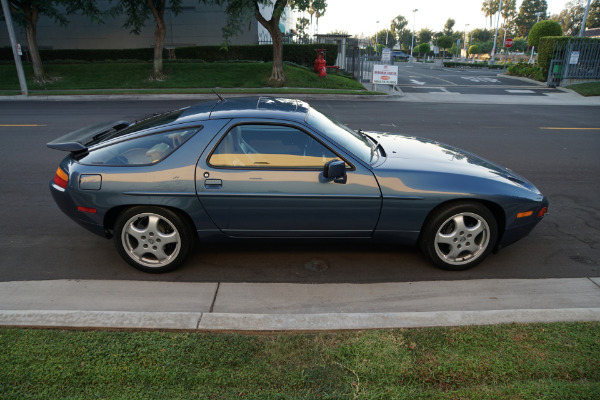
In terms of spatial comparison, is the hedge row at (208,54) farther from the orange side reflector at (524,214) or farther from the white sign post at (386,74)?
the orange side reflector at (524,214)

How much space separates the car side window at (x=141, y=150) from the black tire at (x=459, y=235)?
2263 millimetres

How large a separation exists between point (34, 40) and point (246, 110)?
22.1 metres

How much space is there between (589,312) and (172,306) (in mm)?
3094

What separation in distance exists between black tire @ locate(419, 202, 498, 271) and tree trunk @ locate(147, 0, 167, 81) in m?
20.3

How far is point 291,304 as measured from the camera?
3525 millimetres

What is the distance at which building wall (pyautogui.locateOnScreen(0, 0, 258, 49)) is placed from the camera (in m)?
30.5

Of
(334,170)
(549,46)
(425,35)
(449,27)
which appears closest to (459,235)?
(334,170)

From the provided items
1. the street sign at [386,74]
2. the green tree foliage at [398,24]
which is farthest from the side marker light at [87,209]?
the green tree foliage at [398,24]

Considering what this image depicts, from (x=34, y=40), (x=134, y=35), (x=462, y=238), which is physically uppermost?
(x=134, y=35)

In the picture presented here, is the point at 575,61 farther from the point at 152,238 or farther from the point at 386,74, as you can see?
the point at 152,238

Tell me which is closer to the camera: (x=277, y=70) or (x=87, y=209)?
(x=87, y=209)

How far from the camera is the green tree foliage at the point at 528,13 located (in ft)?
325

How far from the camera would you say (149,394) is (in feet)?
8.13

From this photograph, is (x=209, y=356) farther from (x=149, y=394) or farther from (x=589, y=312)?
(x=589, y=312)
